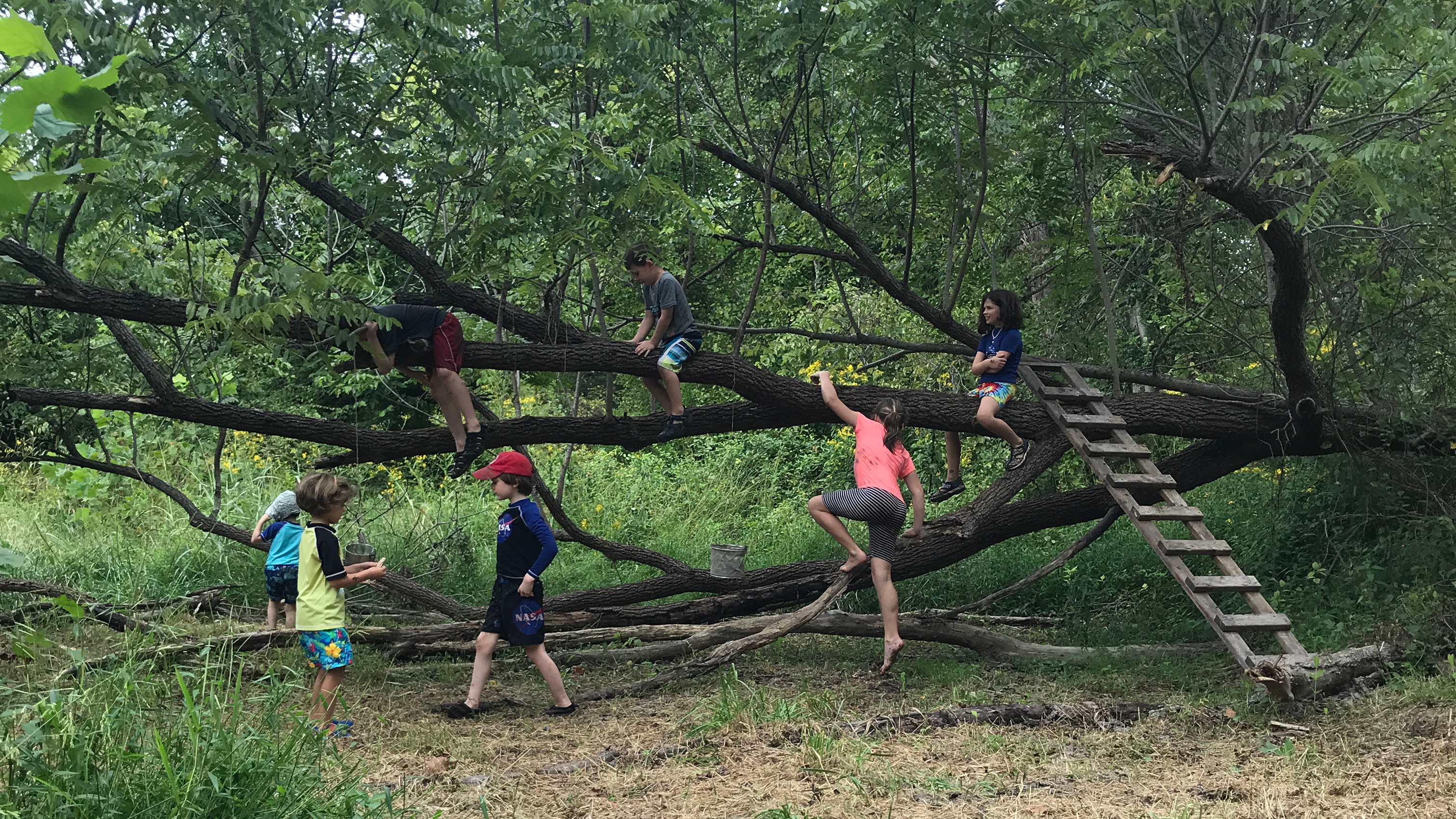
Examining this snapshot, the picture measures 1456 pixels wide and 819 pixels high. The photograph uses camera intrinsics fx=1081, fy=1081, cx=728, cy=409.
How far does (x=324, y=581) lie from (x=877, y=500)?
3232 mm

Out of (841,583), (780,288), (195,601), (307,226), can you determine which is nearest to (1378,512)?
(841,583)

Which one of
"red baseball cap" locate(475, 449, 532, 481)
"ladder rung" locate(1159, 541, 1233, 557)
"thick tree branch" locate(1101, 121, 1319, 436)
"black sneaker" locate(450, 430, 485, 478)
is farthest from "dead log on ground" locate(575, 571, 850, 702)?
"thick tree branch" locate(1101, 121, 1319, 436)

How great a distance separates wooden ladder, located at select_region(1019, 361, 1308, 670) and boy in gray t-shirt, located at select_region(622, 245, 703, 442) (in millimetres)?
2446

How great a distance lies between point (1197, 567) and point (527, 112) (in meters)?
6.03

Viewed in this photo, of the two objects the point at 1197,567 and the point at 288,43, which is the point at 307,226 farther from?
the point at 1197,567

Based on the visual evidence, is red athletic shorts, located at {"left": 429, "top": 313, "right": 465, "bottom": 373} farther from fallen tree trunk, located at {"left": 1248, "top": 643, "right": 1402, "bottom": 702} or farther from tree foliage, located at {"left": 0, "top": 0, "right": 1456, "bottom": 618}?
fallen tree trunk, located at {"left": 1248, "top": 643, "right": 1402, "bottom": 702}

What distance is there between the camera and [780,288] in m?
17.0

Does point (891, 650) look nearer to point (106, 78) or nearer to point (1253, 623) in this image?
point (1253, 623)

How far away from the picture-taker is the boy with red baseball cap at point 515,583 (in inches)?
240

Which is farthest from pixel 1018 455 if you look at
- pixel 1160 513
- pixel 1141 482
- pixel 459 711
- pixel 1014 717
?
pixel 459 711

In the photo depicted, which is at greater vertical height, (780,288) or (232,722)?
(780,288)

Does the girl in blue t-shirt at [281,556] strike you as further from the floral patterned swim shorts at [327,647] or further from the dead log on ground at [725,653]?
the dead log on ground at [725,653]

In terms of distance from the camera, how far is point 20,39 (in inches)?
54.8

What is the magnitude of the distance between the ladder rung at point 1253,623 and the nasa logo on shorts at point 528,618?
12.5 feet
